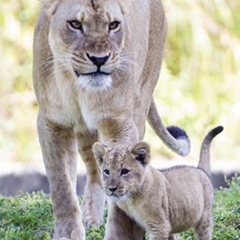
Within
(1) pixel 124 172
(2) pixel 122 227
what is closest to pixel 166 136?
(2) pixel 122 227

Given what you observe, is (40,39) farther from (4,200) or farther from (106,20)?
(4,200)

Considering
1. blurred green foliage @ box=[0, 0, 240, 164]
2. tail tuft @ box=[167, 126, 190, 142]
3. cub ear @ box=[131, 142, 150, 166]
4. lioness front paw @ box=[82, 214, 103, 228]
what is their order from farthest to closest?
blurred green foliage @ box=[0, 0, 240, 164], tail tuft @ box=[167, 126, 190, 142], lioness front paw @ box=[82, 214, 103, 228], cub ear @ box=[131, 142, 150, 166]

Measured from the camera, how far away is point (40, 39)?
16.9ft

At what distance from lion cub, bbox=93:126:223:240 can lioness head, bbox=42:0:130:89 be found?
363mm

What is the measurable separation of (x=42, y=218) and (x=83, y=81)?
128 centimetres

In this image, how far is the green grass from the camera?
5402mm

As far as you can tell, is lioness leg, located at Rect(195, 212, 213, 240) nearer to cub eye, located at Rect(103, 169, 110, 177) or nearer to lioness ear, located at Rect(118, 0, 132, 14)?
cub eye, located at Rect(103, 169, 110, 177)

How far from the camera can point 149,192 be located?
Answer: 4617mm

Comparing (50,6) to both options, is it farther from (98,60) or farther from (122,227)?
(122,227)

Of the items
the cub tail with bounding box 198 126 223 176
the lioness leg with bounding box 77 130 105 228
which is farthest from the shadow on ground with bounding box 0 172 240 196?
the cub tail with bounding box 198 126 223 176

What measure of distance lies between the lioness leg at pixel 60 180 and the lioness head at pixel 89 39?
435 millimetres

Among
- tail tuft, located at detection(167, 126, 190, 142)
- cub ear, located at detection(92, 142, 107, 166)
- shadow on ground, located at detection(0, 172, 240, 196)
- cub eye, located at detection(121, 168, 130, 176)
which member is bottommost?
cub eye, located at detection(121, 168, 130, 176)

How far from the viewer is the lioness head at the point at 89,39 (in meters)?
4.74

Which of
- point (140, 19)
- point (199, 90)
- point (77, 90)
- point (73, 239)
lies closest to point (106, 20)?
point (77, 90)
